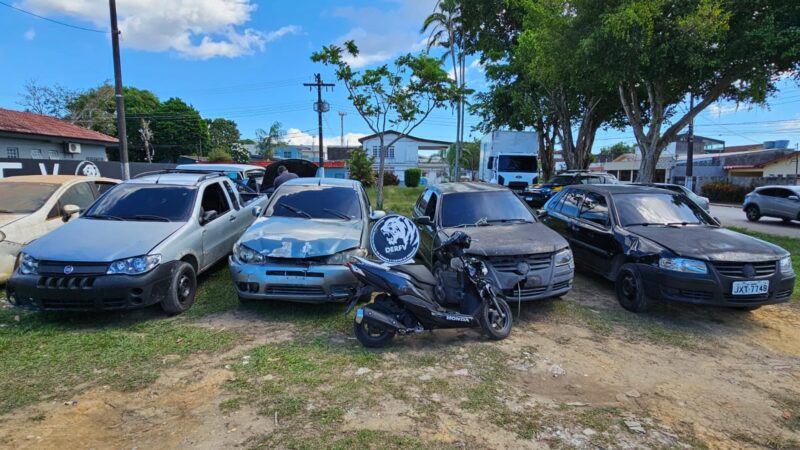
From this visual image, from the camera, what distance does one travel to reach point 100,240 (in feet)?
15.4

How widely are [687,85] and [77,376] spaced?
55.9 ft

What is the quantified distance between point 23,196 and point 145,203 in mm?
2373

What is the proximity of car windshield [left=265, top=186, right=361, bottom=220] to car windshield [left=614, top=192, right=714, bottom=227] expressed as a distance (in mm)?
3850

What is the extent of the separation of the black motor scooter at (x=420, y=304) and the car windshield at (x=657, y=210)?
9.17 ft

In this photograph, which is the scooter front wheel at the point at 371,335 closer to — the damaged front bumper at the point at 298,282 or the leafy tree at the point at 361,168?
the damaged front bumper at the point at 298,282

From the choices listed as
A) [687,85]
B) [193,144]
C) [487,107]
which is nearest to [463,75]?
[487,107]

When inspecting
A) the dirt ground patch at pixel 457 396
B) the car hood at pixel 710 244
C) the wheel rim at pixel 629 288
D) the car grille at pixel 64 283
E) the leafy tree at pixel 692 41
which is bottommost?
the dirt ground patch at pixel 457 396

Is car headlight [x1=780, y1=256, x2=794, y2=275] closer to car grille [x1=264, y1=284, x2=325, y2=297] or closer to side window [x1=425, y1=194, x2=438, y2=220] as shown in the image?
side window [x1=425, y1=194, x2=438, y2=220]

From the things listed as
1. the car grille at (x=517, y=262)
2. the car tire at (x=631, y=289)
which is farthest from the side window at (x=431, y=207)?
the car tire at (x=631, y=289)

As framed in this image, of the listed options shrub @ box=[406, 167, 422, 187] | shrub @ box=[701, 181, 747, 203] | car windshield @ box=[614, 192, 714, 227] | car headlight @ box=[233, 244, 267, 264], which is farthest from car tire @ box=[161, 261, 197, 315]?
shrub @ box=[701, 181, 747, 203]

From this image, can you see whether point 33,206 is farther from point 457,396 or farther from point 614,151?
point 614,151

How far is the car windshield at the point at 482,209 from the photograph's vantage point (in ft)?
19.7

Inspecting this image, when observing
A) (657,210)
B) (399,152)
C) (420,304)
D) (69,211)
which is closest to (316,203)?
(420,304)

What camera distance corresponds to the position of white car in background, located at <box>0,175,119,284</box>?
5.69 metres
